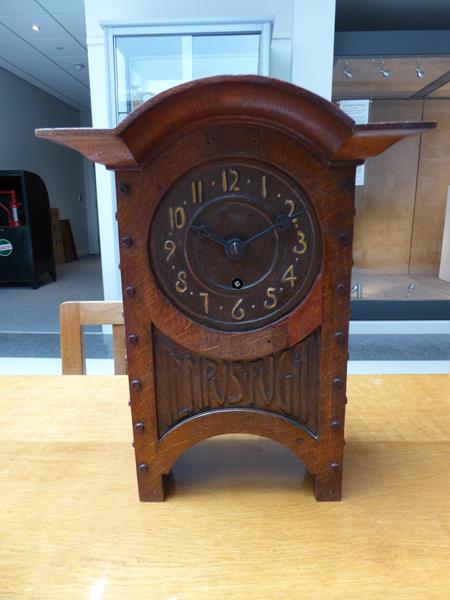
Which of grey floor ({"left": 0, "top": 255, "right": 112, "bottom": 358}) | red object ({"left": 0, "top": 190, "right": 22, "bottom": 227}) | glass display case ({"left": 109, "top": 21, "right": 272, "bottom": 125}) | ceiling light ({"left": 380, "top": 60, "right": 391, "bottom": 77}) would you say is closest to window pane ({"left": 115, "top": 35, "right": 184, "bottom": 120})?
glass display case ({"left": 109, "top": 21, "right": 272, "bottom": 125})

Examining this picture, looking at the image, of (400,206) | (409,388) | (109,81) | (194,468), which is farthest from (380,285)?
(194,468)

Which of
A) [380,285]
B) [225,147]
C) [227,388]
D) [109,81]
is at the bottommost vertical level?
[380,285]

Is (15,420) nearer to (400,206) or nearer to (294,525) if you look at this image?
(294,525)

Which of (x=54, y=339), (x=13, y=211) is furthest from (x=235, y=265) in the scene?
(x=13, y=211)

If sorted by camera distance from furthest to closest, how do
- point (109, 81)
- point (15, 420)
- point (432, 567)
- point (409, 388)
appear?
point (109, 81) < point (409, 388) < point (15, 420) < point (432, 567)

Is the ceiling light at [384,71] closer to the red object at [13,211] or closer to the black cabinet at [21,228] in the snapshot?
the black cabinet at [21,228]

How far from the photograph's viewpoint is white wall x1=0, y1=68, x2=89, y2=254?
5.58 meters

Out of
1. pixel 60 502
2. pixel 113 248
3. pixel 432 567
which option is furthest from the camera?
pixel 113 248

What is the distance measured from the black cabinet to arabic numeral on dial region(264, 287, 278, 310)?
16.2ft

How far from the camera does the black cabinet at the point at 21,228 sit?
481cm

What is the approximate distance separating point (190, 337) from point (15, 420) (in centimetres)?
42

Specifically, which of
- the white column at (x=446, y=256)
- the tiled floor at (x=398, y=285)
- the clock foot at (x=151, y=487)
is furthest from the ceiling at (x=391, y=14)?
the clock foot at (x=151, y=487)

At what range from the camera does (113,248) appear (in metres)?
2.88

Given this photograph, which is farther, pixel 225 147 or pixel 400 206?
pixel 400 206
